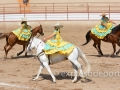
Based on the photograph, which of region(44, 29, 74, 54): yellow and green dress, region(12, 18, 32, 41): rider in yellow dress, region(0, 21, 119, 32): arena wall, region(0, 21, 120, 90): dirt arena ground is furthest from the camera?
region(0, 21, 119, 32): arena wall

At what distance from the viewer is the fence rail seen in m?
24.4

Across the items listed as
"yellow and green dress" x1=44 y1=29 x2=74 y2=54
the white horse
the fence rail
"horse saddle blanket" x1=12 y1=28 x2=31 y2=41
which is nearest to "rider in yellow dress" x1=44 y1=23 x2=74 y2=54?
"yellow and green dress" x1=44 y1=29 x2=74 y2=54

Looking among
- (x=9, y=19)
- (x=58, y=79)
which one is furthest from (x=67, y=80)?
(x=9, y=19)

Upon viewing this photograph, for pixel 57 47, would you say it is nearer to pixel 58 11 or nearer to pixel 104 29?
pixel 104 29

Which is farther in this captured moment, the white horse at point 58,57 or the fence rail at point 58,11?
the fence rail at point 58,11

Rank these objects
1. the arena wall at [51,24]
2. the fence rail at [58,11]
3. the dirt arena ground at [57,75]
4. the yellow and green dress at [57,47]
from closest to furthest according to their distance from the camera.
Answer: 1. the dirt arena ground at [57,75]
2. the yellow and green dress at [57,47]
3. the arena wall at [51,24]
4. the fence rail at [58,11]

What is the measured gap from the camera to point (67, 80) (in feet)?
32.3

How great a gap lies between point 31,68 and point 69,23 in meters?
11.6

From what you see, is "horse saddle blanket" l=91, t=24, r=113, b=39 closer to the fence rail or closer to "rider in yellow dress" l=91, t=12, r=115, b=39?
"rider in yellow dress" l=91, t=12, r=115, b=39

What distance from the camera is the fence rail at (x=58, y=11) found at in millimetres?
24375

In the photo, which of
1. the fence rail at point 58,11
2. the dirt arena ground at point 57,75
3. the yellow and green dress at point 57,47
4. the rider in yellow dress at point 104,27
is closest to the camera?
the dirt arena ground at point 57,75

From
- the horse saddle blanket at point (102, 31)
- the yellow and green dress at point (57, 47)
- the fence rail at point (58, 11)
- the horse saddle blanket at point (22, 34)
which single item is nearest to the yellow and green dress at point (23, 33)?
the horse saddle blanket at point (22, 34)

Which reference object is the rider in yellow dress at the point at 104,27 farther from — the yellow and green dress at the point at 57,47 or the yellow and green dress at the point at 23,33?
the yellow and green dress at the point at 57,47

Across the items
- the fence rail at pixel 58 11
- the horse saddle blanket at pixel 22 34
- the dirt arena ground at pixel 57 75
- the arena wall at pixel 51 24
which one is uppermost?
the fence rail at pixel 58 11
